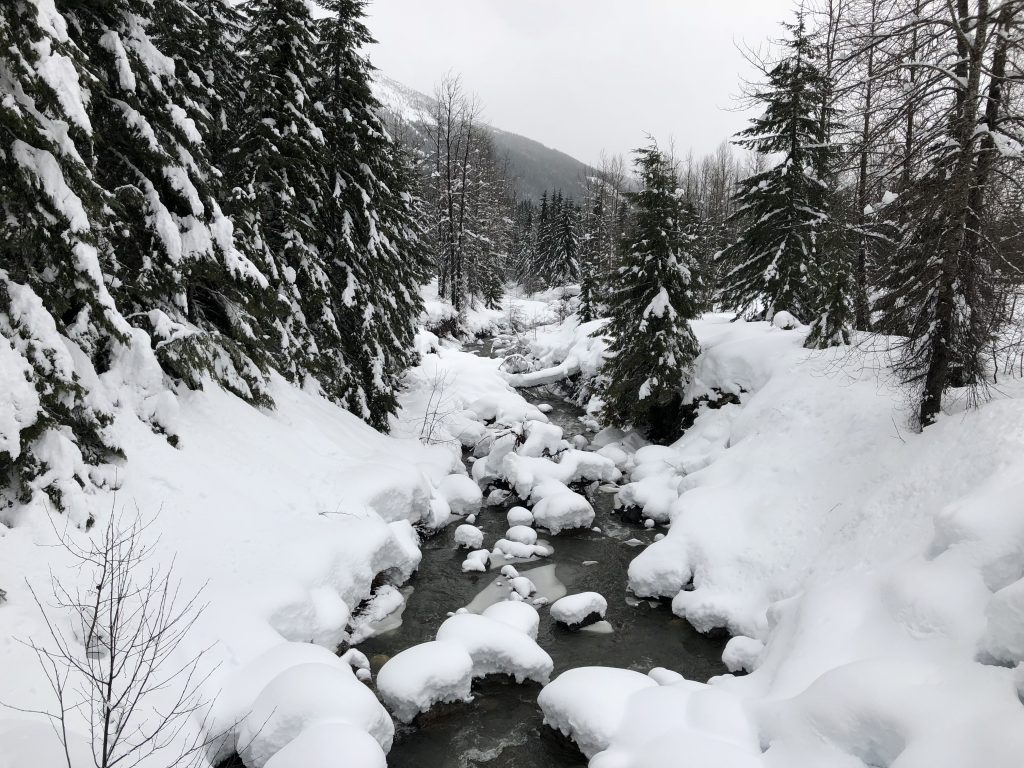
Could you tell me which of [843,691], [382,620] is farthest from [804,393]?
[382,620]

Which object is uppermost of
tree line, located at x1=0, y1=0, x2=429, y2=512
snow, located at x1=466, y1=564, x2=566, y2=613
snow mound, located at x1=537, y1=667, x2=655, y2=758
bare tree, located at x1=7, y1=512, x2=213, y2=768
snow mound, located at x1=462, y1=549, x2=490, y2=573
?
tree line, located at x1=0, y1=0, x2=429, y2=512

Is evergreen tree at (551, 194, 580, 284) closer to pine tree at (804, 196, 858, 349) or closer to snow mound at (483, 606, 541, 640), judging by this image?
pine tree at (804, 196, 858, 349)

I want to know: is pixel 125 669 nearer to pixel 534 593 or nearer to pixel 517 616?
pixel 517 616

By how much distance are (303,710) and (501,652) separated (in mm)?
2678

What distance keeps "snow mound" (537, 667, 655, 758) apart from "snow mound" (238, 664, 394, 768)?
74.6 inches

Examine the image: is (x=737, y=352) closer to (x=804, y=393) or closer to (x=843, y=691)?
(x=804, y=393)

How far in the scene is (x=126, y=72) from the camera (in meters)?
7.82

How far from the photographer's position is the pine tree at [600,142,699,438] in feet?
48.5

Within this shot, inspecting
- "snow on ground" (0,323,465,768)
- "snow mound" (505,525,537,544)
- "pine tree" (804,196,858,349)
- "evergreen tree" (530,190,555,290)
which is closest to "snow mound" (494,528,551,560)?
"snow mound" (505,525,537,544)

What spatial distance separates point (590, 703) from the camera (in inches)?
247

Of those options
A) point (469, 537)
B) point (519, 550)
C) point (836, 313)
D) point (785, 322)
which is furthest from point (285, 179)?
point (785, 322)

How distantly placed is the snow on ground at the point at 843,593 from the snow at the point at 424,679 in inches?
45.0

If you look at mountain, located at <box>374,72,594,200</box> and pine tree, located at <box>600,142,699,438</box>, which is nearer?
pine tree, located at <box>600,142,699,438</box>

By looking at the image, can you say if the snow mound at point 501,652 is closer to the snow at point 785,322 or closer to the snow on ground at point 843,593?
the snow on ground at point 843,593
